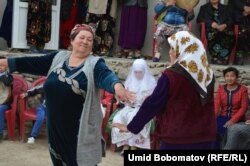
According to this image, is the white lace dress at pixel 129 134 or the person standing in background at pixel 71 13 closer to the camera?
the white lace dress at pixel 129 134

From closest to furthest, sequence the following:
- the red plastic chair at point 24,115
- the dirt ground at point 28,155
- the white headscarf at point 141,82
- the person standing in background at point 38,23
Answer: the dirt ground at point 28,155
the white headscarf at point 141,82
the red plastic chair at point 24,115
the person standing in background at point 38,23

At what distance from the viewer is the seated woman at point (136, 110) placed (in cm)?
575

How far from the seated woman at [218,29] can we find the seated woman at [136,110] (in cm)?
170

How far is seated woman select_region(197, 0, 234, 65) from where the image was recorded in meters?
7.32

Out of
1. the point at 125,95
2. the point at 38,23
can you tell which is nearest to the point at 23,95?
the point at 38,23

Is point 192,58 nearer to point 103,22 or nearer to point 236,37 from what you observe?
point 236,37

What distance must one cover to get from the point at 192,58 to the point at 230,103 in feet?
9.05

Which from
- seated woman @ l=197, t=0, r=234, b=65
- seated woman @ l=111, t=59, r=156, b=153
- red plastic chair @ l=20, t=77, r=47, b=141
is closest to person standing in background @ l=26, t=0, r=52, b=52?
red plastic chair @ l=20, t=77, r=47, b=141

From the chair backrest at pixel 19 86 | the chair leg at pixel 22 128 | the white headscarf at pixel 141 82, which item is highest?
the white headscarf at pixel 141 82

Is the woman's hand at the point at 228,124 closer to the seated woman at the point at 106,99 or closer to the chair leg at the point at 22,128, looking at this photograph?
the seated woman at the point at 106,99

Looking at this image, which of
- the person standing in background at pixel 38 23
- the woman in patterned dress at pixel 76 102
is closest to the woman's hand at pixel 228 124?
the woman in patterned dress at pixel 76 102

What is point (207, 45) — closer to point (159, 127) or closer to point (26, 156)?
point (26, 156)

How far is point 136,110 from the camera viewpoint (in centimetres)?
594

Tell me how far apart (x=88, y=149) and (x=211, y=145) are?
0.87 meters
